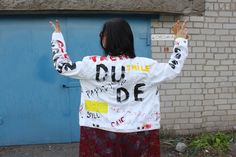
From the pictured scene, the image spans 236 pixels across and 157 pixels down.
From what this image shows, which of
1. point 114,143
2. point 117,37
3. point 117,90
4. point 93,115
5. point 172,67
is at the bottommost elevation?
point 114,143

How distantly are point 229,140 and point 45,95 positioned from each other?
3.02m

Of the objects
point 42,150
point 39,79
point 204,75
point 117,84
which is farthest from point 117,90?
point 204,75

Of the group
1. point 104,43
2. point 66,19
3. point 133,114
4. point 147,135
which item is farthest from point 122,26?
point 66,19

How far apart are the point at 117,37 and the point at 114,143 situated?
0.72 meters

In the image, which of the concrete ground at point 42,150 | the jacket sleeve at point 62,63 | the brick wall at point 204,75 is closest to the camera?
the jacket sleeve at point 62,63

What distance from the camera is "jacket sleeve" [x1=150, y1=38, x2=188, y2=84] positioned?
220cm

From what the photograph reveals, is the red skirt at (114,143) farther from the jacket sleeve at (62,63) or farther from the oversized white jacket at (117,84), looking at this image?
the jacket sleeve at (62,63)

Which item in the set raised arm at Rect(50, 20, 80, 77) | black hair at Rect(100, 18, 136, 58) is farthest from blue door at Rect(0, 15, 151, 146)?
black hair at Rect(100, 18, 136, 58)

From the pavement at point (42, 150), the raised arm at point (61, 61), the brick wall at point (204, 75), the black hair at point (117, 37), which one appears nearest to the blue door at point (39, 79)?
the pavement at point (42, 150)

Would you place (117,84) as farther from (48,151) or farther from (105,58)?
(48,151)

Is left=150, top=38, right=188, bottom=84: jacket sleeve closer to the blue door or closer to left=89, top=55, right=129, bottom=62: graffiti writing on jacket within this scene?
left=89, top=55, right=129, bottom=62: graffiti writing on jacket

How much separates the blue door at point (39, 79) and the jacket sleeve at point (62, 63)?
2.74m

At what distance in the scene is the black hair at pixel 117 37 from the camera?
214cm

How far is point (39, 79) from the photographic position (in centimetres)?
490
